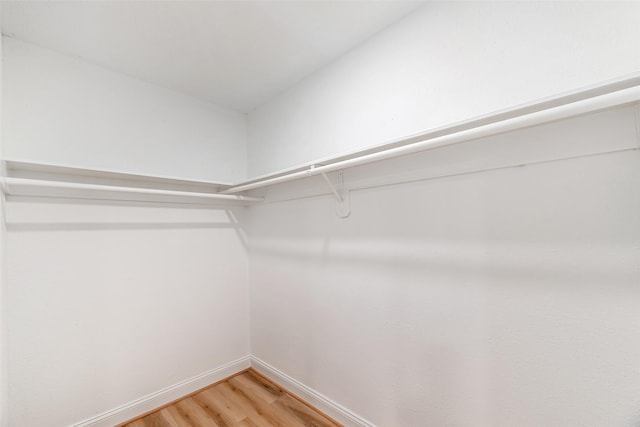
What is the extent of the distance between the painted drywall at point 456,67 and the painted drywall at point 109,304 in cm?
121

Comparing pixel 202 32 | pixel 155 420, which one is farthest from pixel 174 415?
pixel 202 32

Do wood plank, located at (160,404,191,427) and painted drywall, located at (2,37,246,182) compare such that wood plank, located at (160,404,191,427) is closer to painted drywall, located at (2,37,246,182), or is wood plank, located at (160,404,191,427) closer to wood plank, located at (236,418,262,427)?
wood plank, located at (236,418,262,427)

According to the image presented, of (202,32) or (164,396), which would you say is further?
(164,396)

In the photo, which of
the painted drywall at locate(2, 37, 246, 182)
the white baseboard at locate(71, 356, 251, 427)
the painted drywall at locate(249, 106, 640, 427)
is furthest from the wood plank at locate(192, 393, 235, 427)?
the painted drywall at locate(2, 37, 246, 182)

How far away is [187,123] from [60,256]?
1241mm

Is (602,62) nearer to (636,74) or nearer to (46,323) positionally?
(636,74)

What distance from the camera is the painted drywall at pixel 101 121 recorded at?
4.74 ft

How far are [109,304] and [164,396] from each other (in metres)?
→ 0.79

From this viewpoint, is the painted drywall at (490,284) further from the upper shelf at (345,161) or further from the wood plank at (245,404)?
the wood plank at (245,404)

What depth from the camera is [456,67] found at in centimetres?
119

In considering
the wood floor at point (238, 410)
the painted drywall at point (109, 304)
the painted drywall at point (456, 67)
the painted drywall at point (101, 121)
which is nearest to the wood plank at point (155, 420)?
the wood floor at point (238, 410)

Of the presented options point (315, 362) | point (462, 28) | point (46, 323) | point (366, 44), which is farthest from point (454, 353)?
point (46, 323)

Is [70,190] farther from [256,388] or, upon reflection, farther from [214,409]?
[256,388]

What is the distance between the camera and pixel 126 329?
172cm
